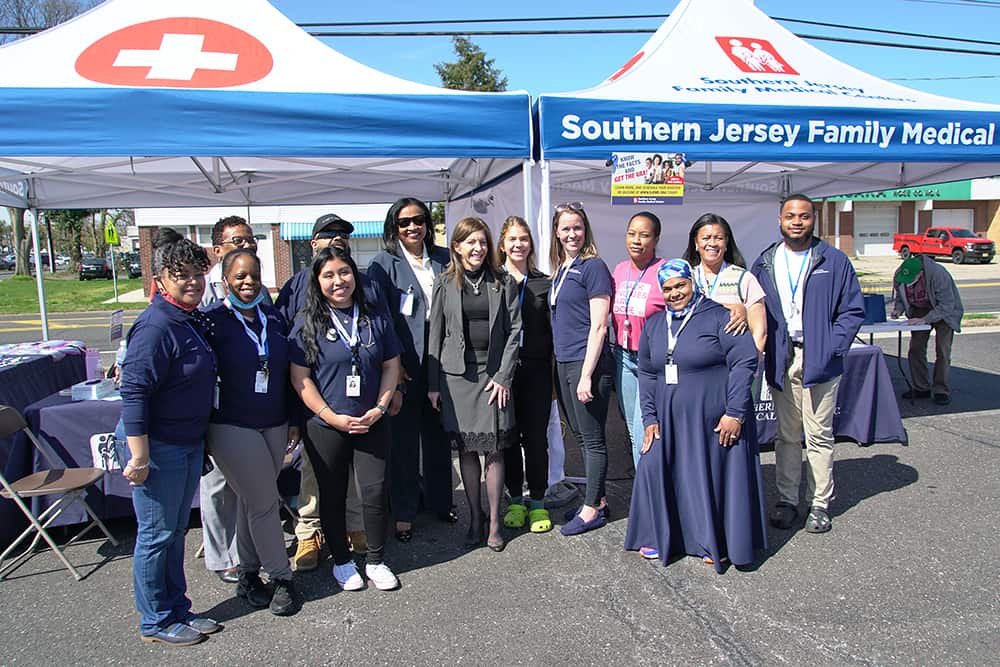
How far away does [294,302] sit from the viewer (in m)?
3.35

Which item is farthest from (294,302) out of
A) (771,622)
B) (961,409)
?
(961,409)

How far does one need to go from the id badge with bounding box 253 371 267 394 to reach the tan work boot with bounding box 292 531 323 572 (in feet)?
3.37

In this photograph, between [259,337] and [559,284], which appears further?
[559,284]

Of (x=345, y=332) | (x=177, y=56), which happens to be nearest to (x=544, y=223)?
(x=345, y=332)

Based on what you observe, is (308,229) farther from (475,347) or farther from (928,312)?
(475,347)

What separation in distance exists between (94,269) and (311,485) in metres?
40.4

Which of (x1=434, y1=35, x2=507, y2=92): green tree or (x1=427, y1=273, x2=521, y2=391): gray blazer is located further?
(x1=434, y1=35, x2=507, y2=92): green tree

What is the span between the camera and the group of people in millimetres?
2664

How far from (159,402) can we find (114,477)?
5.27 ft

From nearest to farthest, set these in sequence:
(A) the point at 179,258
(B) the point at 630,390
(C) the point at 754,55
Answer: (A) the point at 179,258 → (B) the point at 630,390 → (C) the point at 754,55

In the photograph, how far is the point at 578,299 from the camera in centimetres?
349

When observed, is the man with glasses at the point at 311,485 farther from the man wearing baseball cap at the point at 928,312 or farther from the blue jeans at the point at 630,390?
the man wearing baseball cap at the point at 928,312

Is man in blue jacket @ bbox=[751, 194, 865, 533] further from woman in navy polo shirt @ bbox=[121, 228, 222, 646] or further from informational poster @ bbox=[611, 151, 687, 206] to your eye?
woman in navy polo shirt @ bbox=[121, 228, 222, 646]

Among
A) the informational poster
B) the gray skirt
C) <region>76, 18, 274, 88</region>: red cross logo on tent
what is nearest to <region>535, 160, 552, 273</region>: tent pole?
the informational poster
